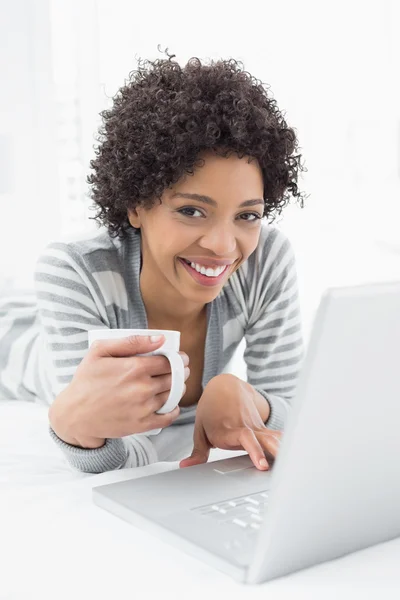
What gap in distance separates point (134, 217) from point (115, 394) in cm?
40

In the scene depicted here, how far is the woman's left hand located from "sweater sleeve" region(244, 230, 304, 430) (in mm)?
271

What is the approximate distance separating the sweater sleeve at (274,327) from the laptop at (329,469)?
0.70m

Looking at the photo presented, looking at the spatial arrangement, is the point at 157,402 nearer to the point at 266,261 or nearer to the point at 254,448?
the point at 254,448

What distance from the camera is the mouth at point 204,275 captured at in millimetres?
1260

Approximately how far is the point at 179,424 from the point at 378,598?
33.8 inches

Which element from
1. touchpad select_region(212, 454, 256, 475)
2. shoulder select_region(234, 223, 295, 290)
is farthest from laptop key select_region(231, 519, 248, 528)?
shoulder select_region(234, 223, 295, 290)

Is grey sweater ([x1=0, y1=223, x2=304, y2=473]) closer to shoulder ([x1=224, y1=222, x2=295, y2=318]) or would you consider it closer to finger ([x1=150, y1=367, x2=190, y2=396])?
shoulder ([x1=224, y1=222, x2=295, y2=318])

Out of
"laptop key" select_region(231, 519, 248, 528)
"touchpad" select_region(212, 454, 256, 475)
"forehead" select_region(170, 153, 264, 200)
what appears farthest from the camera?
"forehead" select_region(170, 153, 264, 200)

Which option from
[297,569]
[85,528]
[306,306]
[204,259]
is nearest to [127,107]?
[204,259]

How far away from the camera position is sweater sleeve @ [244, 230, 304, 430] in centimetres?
150

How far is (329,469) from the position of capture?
2.06 feet

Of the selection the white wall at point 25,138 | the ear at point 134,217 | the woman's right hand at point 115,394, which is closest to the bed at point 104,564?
the woman's right hand at point 115,394

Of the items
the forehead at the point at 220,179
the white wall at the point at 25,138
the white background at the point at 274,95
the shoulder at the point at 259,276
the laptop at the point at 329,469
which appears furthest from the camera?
the white background at the point at 274,95

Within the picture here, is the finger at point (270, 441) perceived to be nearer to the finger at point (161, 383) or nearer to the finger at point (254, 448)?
the finger at point (254, 448)
